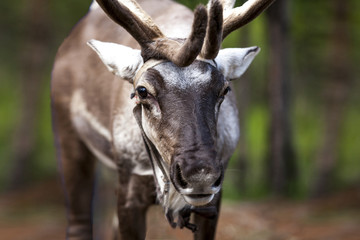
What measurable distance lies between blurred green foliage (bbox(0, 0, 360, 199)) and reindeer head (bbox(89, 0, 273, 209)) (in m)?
7.11

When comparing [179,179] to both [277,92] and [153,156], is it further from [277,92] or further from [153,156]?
[277,92]

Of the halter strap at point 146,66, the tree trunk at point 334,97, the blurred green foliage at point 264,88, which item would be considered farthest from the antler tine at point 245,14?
the blurred green foliage at point 264,88

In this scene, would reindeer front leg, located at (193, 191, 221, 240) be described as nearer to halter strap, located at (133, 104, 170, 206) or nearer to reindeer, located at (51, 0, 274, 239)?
reindeer, located at (51, 0, 274, 239)

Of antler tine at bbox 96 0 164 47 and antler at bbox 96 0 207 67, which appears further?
antler tine at bbox 96 0 164 47

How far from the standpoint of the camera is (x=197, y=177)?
3139 mm

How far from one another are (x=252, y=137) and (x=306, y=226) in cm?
1217

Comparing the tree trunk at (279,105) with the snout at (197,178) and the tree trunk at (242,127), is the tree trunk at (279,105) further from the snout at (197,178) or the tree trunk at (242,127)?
the snout at (197,178)

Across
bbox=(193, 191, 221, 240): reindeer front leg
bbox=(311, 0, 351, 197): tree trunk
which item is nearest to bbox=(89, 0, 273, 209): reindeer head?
bbox=(193, 191, 221, 240): reindeer front leg

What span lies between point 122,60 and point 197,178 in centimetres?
104

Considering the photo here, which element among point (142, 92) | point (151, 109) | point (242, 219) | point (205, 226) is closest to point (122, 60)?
point (142, 92)

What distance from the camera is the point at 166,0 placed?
510cm

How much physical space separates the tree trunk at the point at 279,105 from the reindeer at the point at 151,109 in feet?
16.1

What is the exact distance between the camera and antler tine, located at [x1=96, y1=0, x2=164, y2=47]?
3652 mm

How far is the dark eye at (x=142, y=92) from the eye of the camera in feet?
11.5
